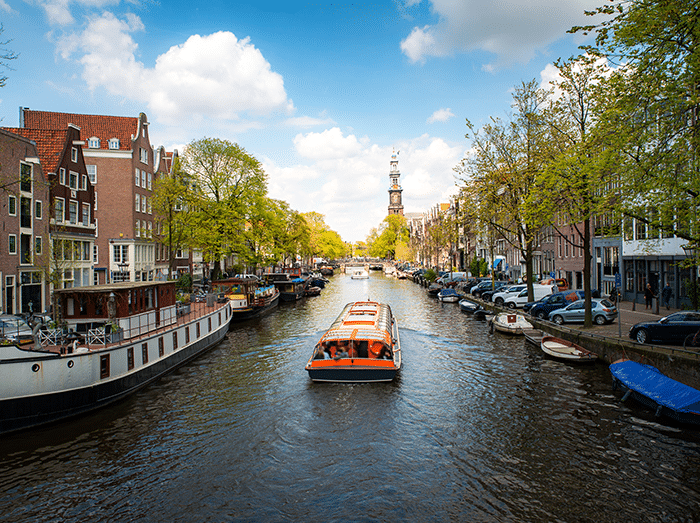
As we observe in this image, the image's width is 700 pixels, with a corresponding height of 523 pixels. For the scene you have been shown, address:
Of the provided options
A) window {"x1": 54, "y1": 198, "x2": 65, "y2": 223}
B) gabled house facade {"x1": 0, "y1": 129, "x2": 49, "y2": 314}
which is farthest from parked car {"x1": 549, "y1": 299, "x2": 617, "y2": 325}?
window {"x1": 54, "y1": 198, "x2": 65, "y2": 223}

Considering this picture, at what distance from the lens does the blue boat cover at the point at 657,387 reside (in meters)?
15.7

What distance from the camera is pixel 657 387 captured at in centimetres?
1742

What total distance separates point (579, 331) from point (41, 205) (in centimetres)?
4372

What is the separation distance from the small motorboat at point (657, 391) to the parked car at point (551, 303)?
15167 millimetres

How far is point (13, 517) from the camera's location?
465 inches

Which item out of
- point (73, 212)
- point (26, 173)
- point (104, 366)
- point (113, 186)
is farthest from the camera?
point (113, 186)

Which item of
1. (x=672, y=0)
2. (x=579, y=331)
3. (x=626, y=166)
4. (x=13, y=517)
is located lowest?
(x=13, y=517)

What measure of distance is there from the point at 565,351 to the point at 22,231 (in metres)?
41.3

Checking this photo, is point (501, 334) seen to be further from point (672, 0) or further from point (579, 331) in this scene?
point (672, 0)

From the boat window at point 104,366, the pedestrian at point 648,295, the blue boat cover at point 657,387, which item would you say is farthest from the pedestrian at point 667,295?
the boat window at point 104,366

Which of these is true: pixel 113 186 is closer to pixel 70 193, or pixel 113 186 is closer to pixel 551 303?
pixel 70 193

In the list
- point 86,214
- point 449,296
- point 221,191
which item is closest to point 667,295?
point 449,296

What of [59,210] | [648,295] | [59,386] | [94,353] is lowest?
[59,386]

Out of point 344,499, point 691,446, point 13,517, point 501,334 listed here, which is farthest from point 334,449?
point 501,334
